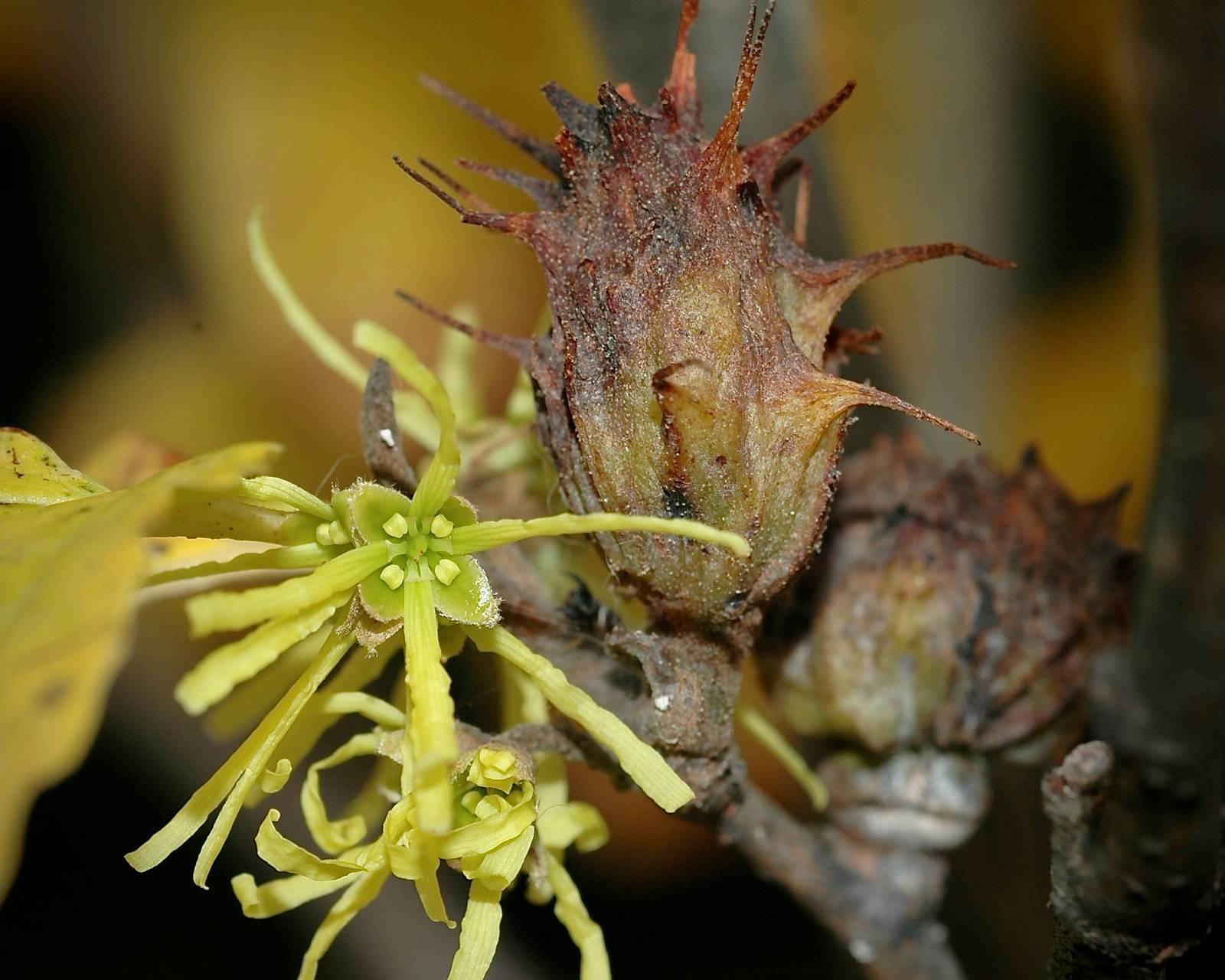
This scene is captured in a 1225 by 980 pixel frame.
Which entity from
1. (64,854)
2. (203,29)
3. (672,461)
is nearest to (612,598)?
(672,461)

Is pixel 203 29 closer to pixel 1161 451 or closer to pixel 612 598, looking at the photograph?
pixel 612 598

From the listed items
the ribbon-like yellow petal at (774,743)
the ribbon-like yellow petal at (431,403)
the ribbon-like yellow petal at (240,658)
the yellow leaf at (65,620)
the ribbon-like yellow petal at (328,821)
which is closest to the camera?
the yellow leaf at (65,620)

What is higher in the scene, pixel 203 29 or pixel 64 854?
pixel 203 29

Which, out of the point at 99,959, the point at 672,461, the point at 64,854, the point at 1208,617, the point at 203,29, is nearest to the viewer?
the point at 1208,617

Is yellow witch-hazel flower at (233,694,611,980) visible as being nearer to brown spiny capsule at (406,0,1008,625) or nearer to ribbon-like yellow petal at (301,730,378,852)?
ribbon-like yellow petal at (301,730,378,852)

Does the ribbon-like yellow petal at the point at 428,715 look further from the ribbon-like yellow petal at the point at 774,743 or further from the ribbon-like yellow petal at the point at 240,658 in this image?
the ribbon-like yellow petal at the point at 774,743

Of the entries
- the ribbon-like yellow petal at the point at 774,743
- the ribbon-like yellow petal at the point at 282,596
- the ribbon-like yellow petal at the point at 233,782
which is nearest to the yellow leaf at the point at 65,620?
the ribbon-like yellow petal at the point at 282,596
